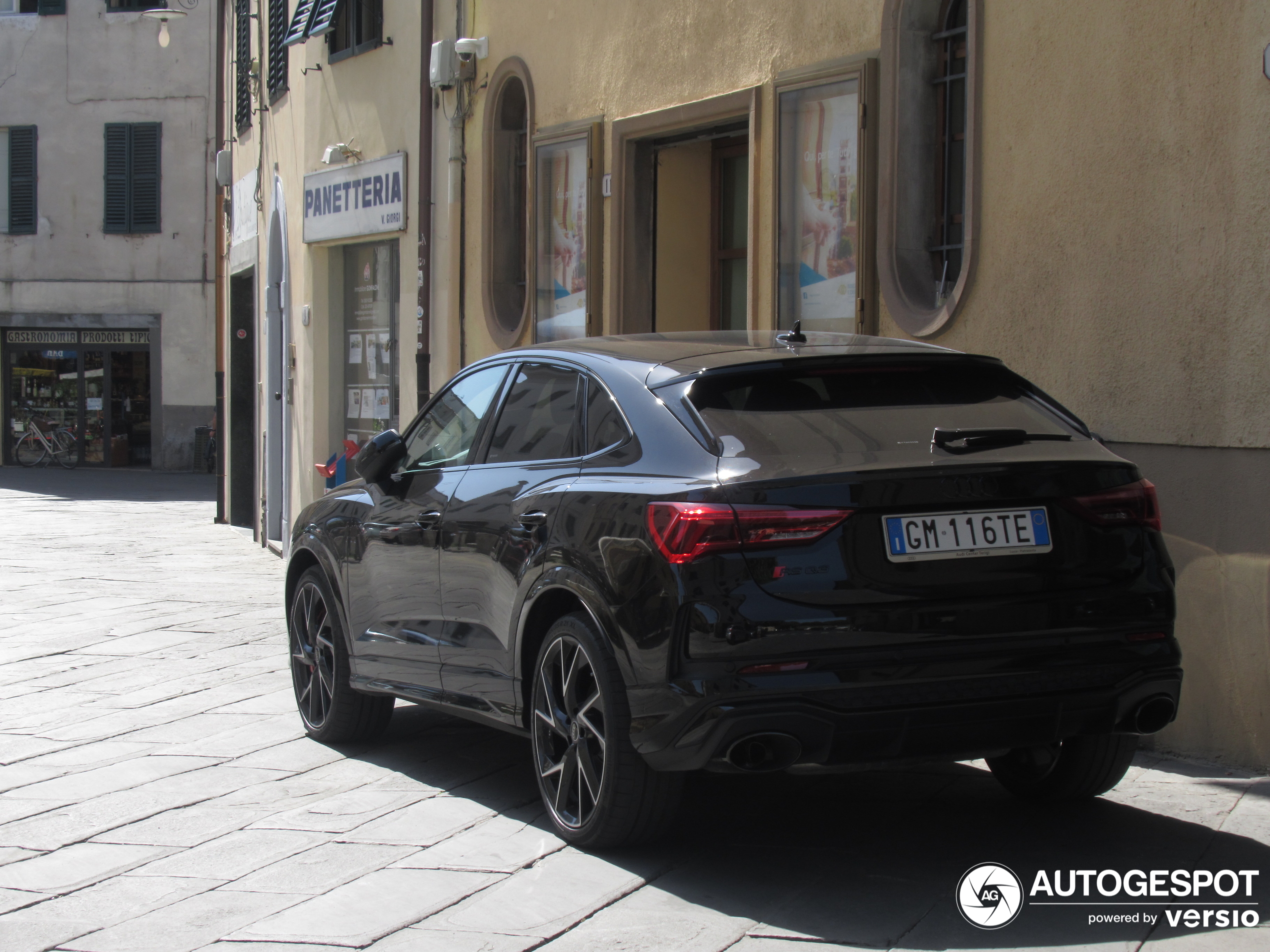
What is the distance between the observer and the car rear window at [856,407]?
14.6ft

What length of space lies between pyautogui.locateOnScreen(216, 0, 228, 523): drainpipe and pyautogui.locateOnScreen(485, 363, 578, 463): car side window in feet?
48.6

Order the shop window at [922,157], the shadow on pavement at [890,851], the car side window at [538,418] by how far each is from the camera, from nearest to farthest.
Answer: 1. the shadow on pavement at [890,851]
2. the car side window at [538,418]
3. the shop window at [922,157]

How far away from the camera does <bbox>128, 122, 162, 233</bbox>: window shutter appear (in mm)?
33406

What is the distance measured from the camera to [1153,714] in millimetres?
4578

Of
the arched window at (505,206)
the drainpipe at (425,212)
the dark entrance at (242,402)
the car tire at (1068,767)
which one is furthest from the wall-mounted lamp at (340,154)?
the car tire at (1068,767)

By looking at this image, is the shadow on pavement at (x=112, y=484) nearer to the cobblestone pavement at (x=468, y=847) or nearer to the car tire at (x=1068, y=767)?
the cobblestone pavement at (x=468, y=847)

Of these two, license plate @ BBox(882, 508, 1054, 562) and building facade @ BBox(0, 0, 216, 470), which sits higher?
building facade @ BBox(0, 0, 216, 470)

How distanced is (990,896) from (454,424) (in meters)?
2.88

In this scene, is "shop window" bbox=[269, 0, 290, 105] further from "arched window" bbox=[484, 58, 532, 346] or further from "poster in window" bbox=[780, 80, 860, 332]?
"poster in window" bbox=[780, 80, 860, 332]

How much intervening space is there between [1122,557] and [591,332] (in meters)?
6.85

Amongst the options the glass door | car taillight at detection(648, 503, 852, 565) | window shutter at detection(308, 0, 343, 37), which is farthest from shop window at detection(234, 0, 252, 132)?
car taillight at detection(648, 503, 852, 565)

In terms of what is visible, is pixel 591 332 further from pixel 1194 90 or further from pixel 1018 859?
pixel 1018 859

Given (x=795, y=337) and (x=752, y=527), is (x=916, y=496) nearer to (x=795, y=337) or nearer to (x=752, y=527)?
(x=752, y=527)

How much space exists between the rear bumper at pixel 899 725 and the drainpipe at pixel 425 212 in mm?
9009
